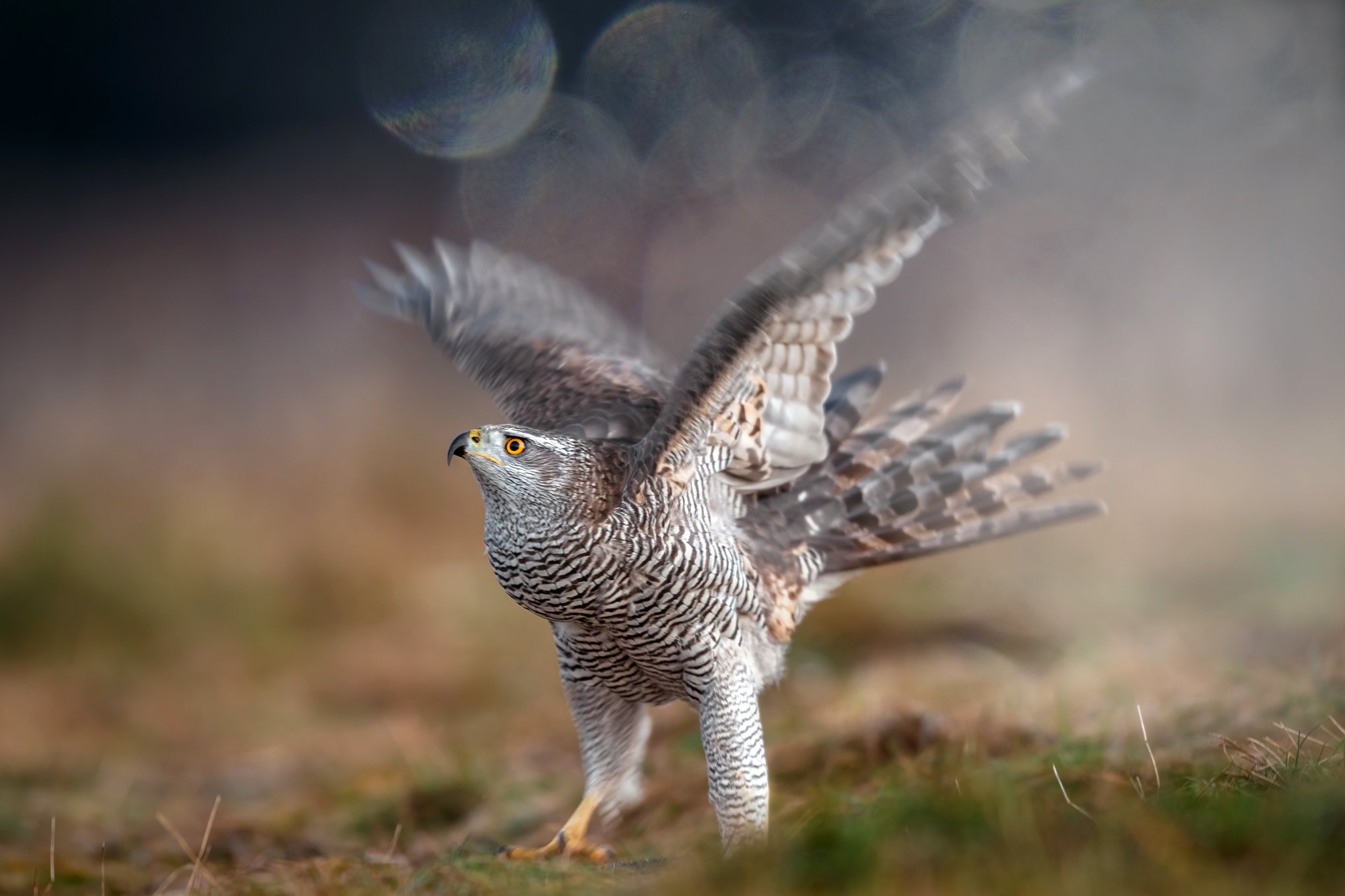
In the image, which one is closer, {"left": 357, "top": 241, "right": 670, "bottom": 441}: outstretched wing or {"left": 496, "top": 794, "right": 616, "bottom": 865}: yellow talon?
{"left": 496, "top": 794, "right": 616, "bottom": 865}: yellow talon

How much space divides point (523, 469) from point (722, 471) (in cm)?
84

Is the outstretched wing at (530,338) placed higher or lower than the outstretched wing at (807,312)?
higher

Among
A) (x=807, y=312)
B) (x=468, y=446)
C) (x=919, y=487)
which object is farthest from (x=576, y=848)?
(x=807, y=312)

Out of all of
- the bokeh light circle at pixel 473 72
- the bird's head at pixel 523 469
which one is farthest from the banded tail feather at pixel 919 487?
the bokeh light circle at pixel 473 72

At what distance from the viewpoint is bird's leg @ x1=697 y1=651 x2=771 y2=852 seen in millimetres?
3449

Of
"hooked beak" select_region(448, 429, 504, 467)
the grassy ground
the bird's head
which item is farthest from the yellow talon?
"hooked beak" select_region(448, 429, 504, 467)

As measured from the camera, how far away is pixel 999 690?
5.44m

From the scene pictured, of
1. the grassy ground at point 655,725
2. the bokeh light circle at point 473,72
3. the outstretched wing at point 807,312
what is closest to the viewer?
the grassy ground at point 655,725

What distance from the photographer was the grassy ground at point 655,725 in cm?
225

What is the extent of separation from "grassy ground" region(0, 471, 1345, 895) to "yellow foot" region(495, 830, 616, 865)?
0.13 m

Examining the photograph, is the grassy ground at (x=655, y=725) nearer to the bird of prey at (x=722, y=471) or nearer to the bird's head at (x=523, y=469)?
the bird of prey at (x=722, y=471)

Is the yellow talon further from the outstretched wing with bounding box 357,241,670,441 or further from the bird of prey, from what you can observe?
the outstretched wing with bounding box 357,241,670,441

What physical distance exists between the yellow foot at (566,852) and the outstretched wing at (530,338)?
144cm

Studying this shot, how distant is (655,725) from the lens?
584 centimetres
